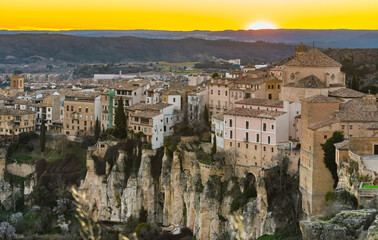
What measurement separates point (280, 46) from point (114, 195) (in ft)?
416

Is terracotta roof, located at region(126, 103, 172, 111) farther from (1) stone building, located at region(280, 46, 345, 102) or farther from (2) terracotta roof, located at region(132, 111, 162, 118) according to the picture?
(1) stone building, located at region(280, 46, 345, 102)

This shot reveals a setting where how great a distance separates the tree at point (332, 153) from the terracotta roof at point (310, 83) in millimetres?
10054

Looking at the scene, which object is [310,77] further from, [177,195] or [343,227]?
[343,227]

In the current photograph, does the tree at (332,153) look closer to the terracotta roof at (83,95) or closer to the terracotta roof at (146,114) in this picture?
the terracotta roof at (146,114)

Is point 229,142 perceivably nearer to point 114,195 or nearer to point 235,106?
point 235,106

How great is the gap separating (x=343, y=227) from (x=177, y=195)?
2693 cm

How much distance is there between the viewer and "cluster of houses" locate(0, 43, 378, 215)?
40.2 metres

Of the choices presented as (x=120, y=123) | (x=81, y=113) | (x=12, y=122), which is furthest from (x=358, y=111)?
(x=12, y=122)

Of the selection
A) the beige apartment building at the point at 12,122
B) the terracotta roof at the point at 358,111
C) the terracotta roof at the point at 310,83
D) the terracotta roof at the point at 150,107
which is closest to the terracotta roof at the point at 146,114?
the terracotta roof at the point at 150,107

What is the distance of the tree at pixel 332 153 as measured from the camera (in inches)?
1545

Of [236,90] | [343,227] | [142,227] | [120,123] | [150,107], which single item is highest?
[236,90]

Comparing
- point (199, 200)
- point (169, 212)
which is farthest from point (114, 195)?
point (199, 200)

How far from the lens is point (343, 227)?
27.6 metres

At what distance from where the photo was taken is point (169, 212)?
54156mm
